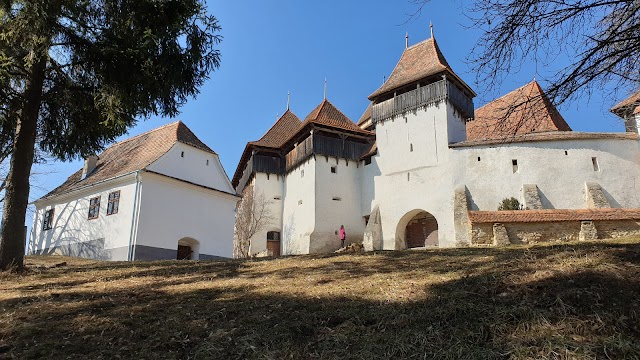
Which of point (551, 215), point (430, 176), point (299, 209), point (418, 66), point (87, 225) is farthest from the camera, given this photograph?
point (299, 209)

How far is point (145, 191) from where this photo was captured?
20.3 metres

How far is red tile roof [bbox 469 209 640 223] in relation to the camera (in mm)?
20844

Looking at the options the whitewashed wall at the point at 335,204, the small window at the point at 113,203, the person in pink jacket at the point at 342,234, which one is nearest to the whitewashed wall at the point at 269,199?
the whitewashed wall at the point at 335,204

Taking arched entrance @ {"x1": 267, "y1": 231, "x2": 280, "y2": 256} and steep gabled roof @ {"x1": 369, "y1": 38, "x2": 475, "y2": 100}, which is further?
arched entrance @ {"x1": 267, "y1": 231, "x2": 280, "y2": 256}

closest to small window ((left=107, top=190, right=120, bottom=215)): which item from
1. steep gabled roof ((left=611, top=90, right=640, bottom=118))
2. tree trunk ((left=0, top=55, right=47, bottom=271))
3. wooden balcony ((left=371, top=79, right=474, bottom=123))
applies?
tree trunk ((left=0, top=55, right=47, bottom=271))

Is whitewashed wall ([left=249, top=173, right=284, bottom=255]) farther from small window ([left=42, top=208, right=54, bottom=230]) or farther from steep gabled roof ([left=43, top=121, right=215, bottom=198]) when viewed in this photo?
small window ([left=42, top=208, right=54, bottom=230])

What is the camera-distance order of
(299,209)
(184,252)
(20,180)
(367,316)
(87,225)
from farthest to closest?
(299,209) < (184,252) < (87,225) < (20,180) < (367,316)

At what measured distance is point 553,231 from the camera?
21234mm

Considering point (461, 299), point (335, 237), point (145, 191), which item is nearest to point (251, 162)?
point (335, 237)

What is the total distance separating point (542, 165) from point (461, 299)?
2194cm

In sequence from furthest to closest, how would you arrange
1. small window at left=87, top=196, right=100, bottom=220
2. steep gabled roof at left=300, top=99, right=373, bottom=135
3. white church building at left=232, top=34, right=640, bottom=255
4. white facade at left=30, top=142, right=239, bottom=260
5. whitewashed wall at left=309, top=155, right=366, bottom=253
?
steep gabled roof at left=300, top=99, right=373, bottom=135
whitewashed wall at left=309, top=155, right=366, bottom=253
white church building at left=232, top=34, right=640, bottom=255
small window at left=87, top=196, right=100, bottom=220
white facade at left=30, top=142, right=239, bottom=260

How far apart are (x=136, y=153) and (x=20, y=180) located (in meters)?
12.7

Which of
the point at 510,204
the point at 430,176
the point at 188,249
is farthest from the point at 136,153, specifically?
the point at 510,204

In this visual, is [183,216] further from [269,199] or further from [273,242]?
[273,242]
